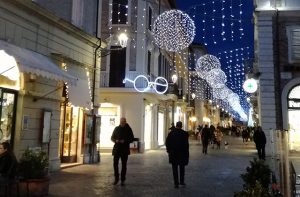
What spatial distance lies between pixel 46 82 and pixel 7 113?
2442 millimetres

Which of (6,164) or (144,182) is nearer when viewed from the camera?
(6,164)

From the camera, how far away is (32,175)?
932cm

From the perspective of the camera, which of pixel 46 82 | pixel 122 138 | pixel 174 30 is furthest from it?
pixel 174 30

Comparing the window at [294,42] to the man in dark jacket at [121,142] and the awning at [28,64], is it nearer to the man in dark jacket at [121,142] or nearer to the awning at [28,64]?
the man in dark jacket at [121,142]

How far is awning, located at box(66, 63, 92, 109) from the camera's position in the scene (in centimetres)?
1498

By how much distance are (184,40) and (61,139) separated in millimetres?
7649

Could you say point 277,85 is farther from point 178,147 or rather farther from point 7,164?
point 7,164

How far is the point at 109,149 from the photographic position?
2536 cm

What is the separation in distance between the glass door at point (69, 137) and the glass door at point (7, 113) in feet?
14.6

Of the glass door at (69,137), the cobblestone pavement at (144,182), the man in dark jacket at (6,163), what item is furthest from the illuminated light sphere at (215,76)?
the man in dark jacket at (6,163)

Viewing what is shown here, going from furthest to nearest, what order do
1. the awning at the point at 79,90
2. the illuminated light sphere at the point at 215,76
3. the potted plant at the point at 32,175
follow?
the illuminated light sphere at the point at 215,76 < the awning at the point at 79,90 < the potted plant at the point at 32,175

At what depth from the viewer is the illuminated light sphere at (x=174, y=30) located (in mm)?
18844

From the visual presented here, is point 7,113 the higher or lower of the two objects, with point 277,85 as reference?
lower

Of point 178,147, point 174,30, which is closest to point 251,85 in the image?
point 174,30
